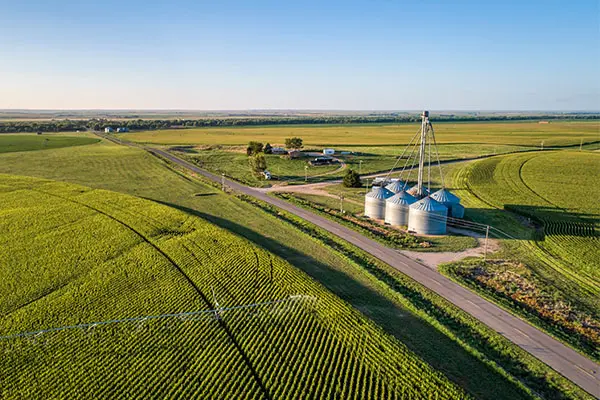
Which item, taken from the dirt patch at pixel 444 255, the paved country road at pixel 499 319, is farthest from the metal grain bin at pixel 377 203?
the dirt patch at pixel 444 255

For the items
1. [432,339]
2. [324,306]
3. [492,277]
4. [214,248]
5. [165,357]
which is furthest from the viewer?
[214,248]

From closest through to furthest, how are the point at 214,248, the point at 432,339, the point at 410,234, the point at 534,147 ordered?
the point at 432,339
the point at 214,248
the point at 410,234
the point at 534,147

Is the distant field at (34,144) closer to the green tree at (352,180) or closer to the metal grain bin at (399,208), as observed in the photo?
the green tree at (352,180)

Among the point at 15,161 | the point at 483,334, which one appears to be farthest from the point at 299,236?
the point at 15,161

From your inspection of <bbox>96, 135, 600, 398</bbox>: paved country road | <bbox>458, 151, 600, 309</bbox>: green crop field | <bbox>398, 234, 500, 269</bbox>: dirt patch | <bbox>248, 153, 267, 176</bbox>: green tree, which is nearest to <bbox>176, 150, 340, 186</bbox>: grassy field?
<bbox>248, 153, 267, 176</bbox>: green tree

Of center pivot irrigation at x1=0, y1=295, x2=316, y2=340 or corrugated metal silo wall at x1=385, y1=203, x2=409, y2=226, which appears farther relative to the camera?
corrugated metal silo wall at x1=385, y1=203, x2=409, y2=226

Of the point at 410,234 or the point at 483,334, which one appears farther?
the point at 410,234

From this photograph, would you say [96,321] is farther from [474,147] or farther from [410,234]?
[474,147]

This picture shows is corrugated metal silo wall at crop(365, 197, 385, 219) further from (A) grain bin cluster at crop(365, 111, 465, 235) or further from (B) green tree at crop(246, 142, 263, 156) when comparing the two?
(B) green tree at crop(246, 142, 263, 156)
